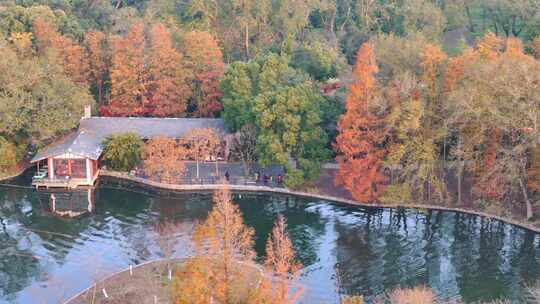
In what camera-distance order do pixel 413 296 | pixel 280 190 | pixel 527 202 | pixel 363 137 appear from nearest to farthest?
pixel 413 296 < pixel 527 202 < pixel 363 137 < pixel 280 190

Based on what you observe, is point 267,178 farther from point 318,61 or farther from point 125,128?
point 318,61

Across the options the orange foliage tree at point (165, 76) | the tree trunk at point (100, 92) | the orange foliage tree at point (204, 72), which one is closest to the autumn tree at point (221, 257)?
the orange foliage tree at point (165, 76)

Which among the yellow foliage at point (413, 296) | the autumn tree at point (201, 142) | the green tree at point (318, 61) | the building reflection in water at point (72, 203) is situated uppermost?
the green tree at point (318, 61)

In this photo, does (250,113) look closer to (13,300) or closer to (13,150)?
(13,150)

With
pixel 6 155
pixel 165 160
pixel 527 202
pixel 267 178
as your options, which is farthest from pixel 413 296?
pixel 6 155

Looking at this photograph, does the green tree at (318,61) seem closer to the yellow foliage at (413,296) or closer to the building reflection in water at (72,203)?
the building reflection in water at (72,203)

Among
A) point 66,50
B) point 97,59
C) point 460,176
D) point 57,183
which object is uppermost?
point 66,50
